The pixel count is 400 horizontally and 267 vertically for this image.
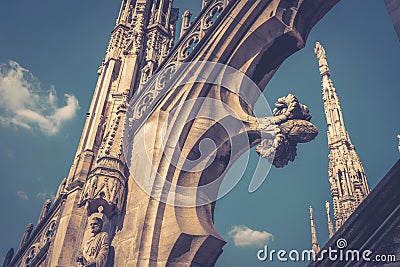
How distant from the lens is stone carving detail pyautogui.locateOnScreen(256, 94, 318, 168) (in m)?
5.91

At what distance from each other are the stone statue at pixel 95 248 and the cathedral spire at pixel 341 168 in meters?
16.6

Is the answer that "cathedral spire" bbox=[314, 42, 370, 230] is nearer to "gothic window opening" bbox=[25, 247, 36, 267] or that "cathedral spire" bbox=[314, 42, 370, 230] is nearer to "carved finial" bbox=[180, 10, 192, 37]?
"carved finial" bbox=[180, 10, 192, 37]

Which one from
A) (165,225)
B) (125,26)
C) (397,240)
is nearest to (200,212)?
Result: (165,225)

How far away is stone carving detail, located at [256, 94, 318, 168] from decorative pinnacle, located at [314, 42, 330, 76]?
25577 millimetres

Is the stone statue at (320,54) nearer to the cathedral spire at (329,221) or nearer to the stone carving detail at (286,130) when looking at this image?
the cathedral spire at (329,221)

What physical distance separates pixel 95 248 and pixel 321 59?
2866 cm

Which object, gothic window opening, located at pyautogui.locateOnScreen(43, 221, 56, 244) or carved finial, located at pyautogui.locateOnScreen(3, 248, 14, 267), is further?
carved finial, located at pyautogui.locateOnScreen(3, 248, 14, 267)

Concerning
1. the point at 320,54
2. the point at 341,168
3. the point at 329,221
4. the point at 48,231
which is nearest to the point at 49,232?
the point at 48,231

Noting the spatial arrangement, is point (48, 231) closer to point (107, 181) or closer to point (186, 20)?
point (107, 181)

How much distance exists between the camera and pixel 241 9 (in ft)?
22.5

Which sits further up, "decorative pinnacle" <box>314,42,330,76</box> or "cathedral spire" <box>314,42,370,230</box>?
"decorative pinnacle" <box>314,42,330,76</box>

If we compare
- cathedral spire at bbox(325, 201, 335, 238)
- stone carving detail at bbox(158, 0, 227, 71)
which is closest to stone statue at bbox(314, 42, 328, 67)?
cathedral spire at bbox(325, 201, 335, 238)

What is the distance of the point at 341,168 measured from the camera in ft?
76.3

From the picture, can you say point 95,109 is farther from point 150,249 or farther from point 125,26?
point 150,249
